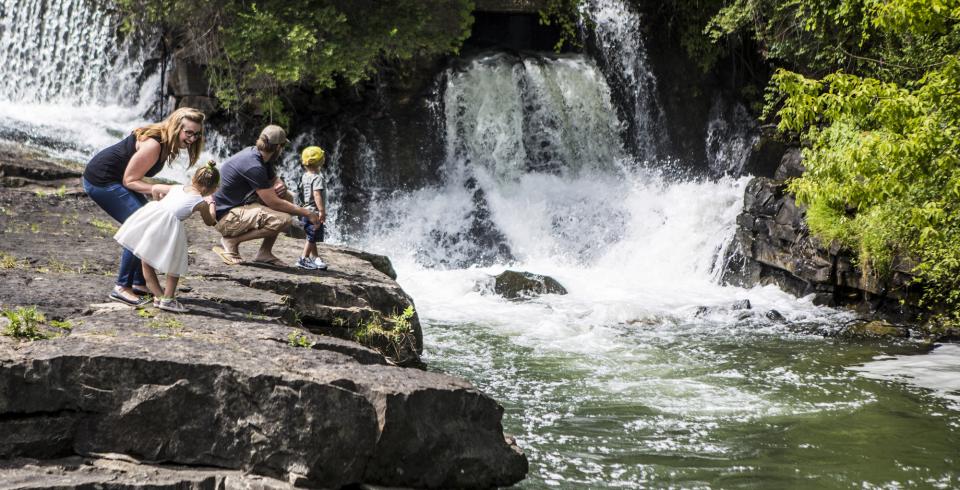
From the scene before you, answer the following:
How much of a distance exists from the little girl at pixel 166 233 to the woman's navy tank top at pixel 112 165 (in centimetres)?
46

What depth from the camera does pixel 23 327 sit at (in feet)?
16.8

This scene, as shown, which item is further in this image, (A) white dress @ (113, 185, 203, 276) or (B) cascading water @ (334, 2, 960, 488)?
(B) cascading water @ (334, 2, 960, 488)

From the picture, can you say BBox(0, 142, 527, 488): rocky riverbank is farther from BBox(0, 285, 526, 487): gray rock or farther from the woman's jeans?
the woman's jeans

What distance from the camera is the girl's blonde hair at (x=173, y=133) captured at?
20.3 ft

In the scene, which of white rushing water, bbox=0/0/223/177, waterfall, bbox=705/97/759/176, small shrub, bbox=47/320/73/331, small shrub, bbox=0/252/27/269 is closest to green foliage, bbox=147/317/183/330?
small shrub, bbox=47/320/73/331

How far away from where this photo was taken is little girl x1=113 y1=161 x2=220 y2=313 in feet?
19.3

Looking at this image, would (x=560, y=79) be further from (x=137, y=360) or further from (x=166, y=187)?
(x=137, y=360)

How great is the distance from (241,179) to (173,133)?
183 cm

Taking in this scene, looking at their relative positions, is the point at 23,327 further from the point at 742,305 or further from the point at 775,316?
the point at 742,305

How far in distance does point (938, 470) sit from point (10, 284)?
6.54 meters

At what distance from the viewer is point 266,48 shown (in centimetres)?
1653

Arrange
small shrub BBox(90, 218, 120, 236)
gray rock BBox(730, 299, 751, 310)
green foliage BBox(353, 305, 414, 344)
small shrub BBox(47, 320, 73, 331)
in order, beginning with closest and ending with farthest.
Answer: small shrub BBox(47, 320, 73, 331) → green foliage BBox(353, 305, 414, 344) → small shrub BBox(90, 218, 120, 236) → gray rock BBox(730, 299, 751, 310)

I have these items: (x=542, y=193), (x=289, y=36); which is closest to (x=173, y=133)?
(x=289, y=36)

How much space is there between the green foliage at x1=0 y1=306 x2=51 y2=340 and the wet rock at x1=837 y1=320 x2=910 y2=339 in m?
9.11
